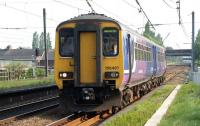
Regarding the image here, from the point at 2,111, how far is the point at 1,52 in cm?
10128

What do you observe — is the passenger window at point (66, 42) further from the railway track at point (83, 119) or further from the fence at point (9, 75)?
the fence at point (9, 75)

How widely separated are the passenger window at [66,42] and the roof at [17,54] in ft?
309

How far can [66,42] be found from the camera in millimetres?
16156

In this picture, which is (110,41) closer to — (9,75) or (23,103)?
(23,103)

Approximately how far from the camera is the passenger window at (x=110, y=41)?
1583 cm

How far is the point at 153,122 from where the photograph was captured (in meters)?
12.4

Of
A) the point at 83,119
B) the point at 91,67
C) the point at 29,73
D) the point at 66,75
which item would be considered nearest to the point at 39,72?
the point at 29,73

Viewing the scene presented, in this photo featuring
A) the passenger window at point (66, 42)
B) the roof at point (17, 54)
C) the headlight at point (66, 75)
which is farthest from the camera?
the roof at point (17, 54)

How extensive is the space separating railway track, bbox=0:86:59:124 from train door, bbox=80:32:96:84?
286 cm

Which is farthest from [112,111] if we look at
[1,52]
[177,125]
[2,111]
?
[1,52]

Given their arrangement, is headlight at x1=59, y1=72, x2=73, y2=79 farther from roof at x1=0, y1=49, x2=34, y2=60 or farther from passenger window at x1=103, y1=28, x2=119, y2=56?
roof at x1=0, y1=49, x2=34, y2=60

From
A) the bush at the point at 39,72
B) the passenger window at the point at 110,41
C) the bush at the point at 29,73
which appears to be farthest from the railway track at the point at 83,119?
the bush at the point at 39,72

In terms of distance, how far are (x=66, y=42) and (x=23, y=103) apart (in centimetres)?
715

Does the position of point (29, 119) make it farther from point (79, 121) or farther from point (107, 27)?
point (107, 27)
